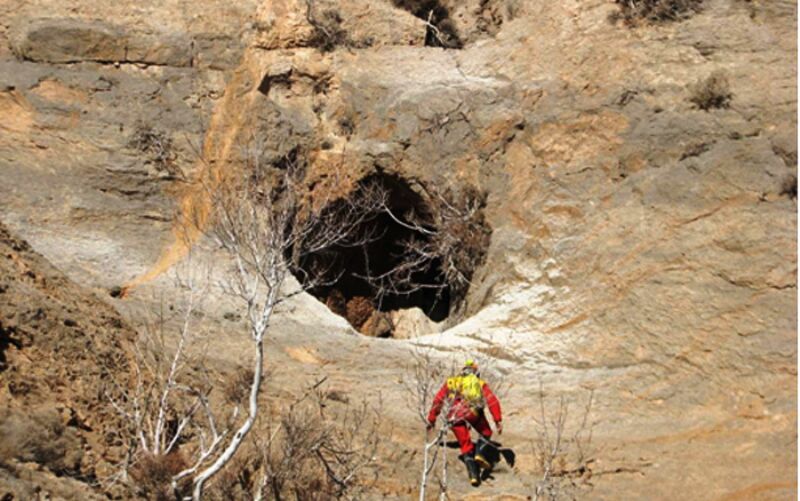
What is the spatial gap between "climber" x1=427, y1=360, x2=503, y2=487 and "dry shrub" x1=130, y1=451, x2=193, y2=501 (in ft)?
9.56

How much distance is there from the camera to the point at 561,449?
37.5 ft

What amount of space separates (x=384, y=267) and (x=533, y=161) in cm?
415

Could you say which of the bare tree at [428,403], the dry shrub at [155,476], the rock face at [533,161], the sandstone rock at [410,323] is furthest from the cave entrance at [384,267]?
the dry shrub at [155,476]

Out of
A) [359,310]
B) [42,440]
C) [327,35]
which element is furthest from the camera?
[327,35]

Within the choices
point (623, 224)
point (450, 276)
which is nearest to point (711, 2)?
A: point (623, 224)

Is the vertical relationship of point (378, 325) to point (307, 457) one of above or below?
below

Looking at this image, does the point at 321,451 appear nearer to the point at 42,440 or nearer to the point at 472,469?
the point at 472,469

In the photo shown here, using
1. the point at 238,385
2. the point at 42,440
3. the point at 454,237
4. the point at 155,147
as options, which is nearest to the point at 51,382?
the point at 42,440

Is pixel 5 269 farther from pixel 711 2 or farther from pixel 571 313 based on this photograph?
pixel 711 2

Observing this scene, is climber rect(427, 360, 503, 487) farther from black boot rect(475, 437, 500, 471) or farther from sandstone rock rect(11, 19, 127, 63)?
sandstone rock rect(11, 19, 127, 63)

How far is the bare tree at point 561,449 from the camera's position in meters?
10.7

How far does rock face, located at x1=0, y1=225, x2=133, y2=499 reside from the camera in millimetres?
8539

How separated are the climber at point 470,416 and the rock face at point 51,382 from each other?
3334 millimetres

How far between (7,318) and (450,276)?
8701 mm
